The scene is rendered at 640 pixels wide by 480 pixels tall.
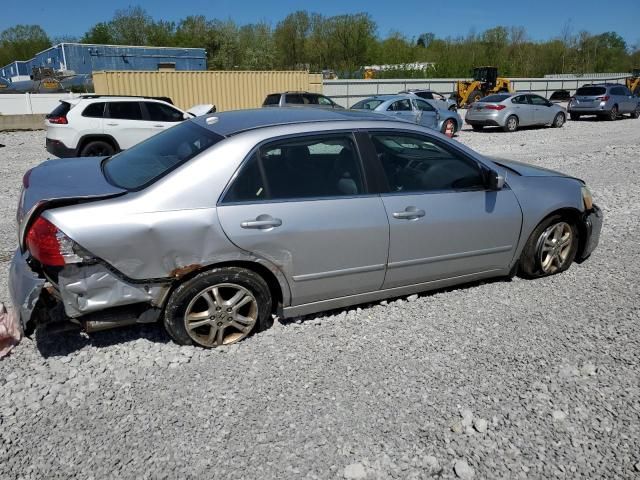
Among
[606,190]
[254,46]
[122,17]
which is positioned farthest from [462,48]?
[606,190]

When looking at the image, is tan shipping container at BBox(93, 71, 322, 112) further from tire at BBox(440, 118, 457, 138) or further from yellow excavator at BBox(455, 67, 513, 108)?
yellow excavator at BBox(455, 67, 513, 108)

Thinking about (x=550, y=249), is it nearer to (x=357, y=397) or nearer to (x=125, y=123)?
(x=357, y=397)

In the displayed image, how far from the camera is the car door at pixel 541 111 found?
19781 mm

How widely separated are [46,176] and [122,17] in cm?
6203

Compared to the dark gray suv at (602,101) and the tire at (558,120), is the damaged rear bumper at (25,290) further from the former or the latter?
the dark gray suv at (602,101)

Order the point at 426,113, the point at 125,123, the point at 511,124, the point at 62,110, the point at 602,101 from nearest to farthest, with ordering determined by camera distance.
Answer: the point at 62,110 → the point at 125,123 → the point at 426,113 → the point at 511,124 → the point at 602,101

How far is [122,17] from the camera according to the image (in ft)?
187

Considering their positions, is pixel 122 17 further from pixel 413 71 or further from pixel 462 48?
pixel 462 48

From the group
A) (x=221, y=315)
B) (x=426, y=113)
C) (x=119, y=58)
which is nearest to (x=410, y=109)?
(x=426, y=113)

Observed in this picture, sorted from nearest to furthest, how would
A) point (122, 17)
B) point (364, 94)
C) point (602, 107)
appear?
1. point (602, 107)
2. point (364, 94)
3. point (122, 17)

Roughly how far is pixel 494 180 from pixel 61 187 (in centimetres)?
313

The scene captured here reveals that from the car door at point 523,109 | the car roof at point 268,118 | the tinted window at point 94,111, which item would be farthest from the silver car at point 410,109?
the car roof at point 268,118

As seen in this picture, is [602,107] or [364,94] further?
[364,94]

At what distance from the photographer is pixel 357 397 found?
3025 mm
